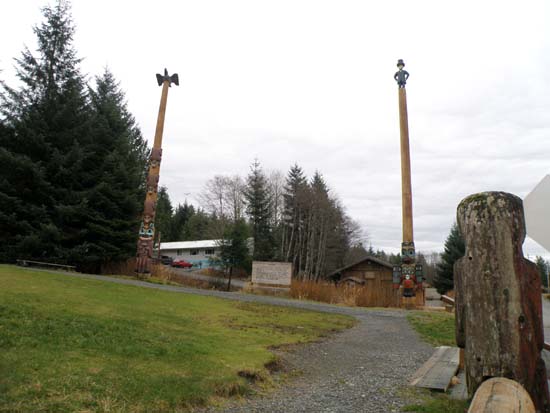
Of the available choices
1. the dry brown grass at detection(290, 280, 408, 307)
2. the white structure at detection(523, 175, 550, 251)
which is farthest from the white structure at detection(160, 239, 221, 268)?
the white structure at detection(523, 175, 550, 251)

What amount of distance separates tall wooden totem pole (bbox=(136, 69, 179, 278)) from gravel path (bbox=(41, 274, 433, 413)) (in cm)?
1253

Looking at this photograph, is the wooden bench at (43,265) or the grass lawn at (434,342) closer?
the grass lawn at (434,342)

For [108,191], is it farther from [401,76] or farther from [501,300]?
[501,300]

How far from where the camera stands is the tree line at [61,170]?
20.7m

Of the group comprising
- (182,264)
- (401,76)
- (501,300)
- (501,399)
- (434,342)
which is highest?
(401,76)

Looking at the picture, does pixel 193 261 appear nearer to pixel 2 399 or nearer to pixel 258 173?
pixel 258 173

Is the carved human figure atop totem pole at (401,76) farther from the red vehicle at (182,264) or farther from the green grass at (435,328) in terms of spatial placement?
the red vehicle at (182,264)

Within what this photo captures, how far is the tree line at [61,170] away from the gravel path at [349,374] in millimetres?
16733

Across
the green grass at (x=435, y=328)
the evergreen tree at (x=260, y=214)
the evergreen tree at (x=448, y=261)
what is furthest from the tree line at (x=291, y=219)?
the green grass at (x=435, y=328)

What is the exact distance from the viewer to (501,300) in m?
2.98

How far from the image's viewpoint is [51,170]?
21922 mm

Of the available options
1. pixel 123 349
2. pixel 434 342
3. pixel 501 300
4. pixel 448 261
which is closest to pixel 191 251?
pixel 448 261

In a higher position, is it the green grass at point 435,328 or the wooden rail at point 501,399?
the wooden rail at point 501,399

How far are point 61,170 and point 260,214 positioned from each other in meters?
22.3
